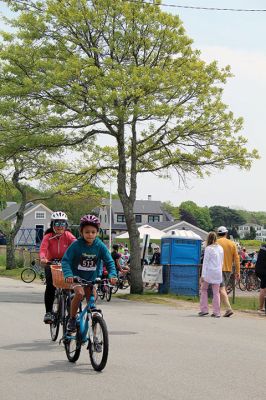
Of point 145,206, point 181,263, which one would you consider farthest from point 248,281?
point 145,206

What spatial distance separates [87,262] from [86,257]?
0.06 m

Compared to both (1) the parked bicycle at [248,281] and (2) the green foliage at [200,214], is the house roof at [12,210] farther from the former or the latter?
(2) the green foliage at [200,214]

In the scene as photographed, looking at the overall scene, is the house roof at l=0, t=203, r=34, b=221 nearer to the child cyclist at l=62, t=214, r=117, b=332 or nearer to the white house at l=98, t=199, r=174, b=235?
the white house at l=98, t=199, r=174, b=235

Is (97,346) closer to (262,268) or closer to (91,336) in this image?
(91,336)

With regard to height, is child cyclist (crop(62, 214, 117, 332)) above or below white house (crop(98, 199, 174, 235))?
below

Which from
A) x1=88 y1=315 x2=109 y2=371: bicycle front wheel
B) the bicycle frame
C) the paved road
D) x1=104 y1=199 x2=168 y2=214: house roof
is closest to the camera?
the paved road

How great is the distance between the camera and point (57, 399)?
6598mm

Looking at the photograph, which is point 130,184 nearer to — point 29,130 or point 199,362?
point 29,130

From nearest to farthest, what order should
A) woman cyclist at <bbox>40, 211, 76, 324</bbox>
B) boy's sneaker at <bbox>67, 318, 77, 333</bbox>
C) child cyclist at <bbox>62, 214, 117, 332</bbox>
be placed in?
child cyclist at <bbox>62, 214, 117, 332</bbox> < boy's sneaker at <bbox>67, 318, 77, 333</bbox> < woman cyclist at <bbox>40, 211, 76, 324</bbox>

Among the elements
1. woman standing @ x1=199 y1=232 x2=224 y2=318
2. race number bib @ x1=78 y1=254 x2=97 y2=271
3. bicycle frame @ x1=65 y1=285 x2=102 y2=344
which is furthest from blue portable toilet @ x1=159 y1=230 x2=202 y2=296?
bicycle frame @ x1=65 y1=285 x2=102 y2=344

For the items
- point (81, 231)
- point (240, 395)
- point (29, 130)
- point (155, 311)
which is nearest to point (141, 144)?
point (29, 130)

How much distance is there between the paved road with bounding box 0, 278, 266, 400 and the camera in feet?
22.8

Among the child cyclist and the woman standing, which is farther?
the woman standing

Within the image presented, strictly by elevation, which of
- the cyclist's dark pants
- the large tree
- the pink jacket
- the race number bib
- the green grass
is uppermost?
the large tree
